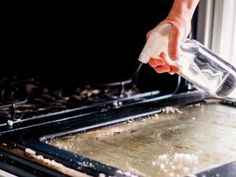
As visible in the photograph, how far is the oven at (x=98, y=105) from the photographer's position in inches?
36.9

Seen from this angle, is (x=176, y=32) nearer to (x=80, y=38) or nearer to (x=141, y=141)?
(x=141, y=141)

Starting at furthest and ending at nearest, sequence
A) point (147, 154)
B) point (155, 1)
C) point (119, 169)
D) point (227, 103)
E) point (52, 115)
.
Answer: point (155, 1) → point (227, 103) → point (52, 115) → point (147, 154) → point (119, 169)

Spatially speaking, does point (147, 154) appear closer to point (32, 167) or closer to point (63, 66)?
point (32, 167)

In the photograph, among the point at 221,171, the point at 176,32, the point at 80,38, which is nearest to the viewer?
the point at 221,171

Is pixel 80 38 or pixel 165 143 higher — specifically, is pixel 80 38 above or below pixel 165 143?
above

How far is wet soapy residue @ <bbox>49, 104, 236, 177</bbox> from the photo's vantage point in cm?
Answer: 94

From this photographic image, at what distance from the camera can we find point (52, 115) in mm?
1198

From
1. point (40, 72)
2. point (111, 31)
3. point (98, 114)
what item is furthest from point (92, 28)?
point (98, 114)

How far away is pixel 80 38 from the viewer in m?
1.53

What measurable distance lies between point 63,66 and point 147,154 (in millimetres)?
590

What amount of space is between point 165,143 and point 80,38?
0.57 meters

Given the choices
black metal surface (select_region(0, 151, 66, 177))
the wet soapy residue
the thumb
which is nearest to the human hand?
the thumb

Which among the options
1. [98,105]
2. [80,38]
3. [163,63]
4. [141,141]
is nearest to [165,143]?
[141,141]

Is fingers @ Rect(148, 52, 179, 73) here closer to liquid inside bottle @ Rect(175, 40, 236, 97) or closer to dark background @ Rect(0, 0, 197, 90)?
liquid inside bottle @ Rect(175, 40, 236, 97)
